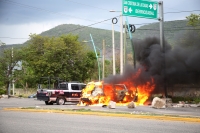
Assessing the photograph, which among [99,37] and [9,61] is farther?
[99,37]

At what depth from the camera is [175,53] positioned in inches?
1104

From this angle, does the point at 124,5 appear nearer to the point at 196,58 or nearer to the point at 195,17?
the point at 196,58

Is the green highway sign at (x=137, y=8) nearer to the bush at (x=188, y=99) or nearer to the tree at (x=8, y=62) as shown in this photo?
the bush at (x=188, y=99)

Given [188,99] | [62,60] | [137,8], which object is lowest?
[188,99]

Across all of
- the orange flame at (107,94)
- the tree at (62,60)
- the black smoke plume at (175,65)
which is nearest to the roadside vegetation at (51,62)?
the tree at (62,60)

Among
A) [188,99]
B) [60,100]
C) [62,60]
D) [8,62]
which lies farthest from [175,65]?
[8,62]

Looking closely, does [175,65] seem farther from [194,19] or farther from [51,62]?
[51,62]

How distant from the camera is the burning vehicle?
82.9 ft

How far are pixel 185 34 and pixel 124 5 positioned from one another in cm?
662

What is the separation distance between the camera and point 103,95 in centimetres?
2539

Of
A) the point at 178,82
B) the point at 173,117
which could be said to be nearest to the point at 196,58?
the point at 178,82

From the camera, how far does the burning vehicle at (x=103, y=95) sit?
25.3 metres

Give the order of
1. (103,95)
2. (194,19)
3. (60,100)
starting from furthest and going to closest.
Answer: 1. (194,19)
2. (60,100)
3. (103,95)

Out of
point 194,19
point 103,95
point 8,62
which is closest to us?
point 103,95
